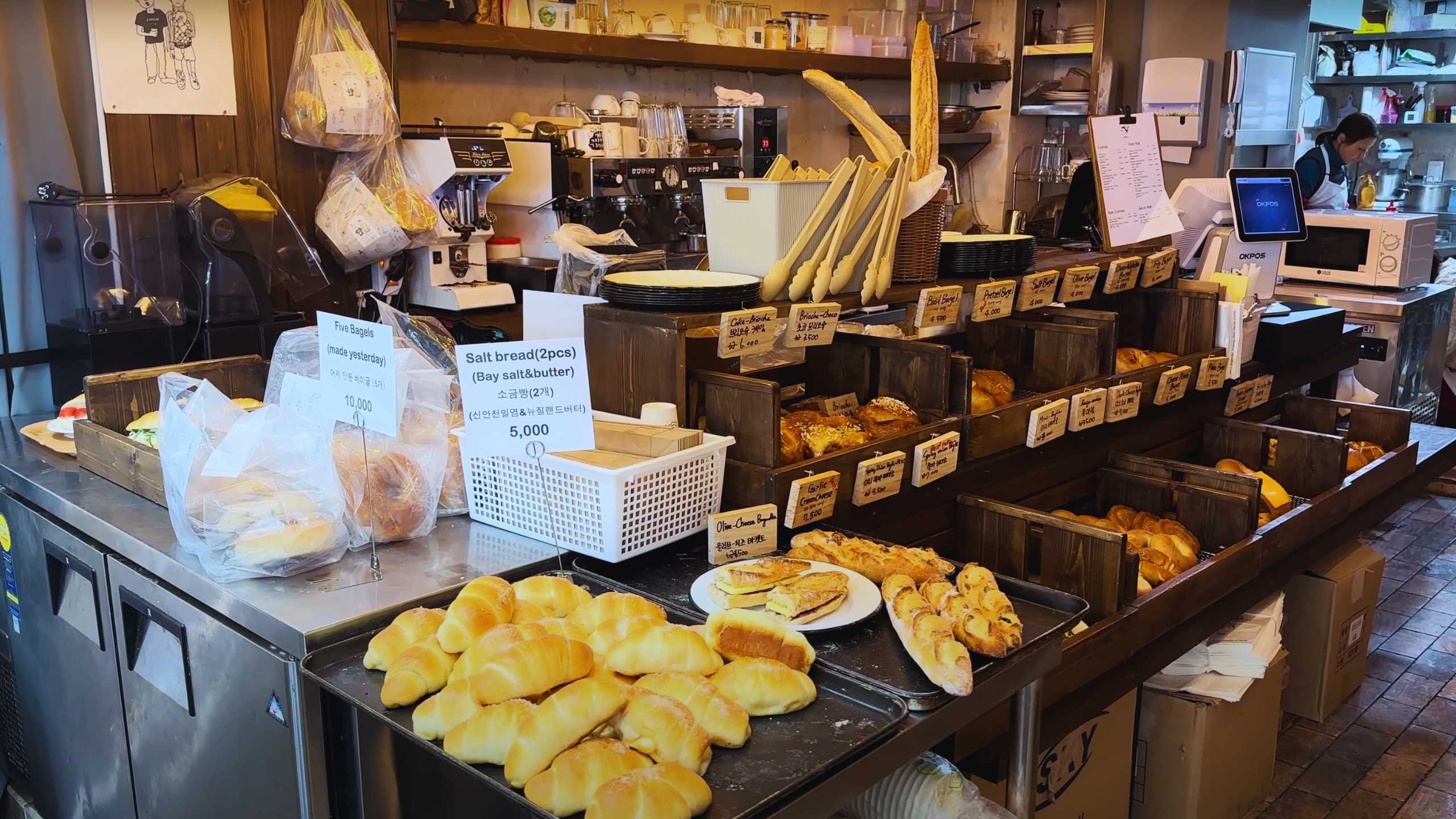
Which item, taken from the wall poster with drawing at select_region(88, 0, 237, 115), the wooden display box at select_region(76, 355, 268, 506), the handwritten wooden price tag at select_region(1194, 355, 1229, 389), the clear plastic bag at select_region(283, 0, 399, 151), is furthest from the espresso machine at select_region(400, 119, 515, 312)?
the handwritten wooden price tag at select_region(1194, 355, 1229, 389)

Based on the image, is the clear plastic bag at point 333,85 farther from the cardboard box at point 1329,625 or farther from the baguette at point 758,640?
the cardboard box at point 1329,625

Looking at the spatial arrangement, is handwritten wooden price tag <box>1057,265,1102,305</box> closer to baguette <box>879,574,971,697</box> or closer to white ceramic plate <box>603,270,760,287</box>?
white ceramic plate <box>603,270,760,287</box>

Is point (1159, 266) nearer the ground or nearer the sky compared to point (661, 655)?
nearer the sky

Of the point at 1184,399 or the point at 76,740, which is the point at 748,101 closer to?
the point at 1184,399

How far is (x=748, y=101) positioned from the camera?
5.75 m

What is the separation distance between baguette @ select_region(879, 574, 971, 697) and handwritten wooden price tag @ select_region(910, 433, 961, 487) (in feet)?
1.60

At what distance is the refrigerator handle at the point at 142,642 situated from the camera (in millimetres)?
1906

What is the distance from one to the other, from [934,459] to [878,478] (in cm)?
18

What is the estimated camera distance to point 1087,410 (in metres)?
2.69

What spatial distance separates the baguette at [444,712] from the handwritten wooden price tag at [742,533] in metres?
0.64

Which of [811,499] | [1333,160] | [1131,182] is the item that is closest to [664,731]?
[811,499]

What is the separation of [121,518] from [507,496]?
73 centimetres

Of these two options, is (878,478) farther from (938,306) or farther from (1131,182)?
(1131,182)

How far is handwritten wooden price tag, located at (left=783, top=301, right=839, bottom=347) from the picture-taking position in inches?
85.7
